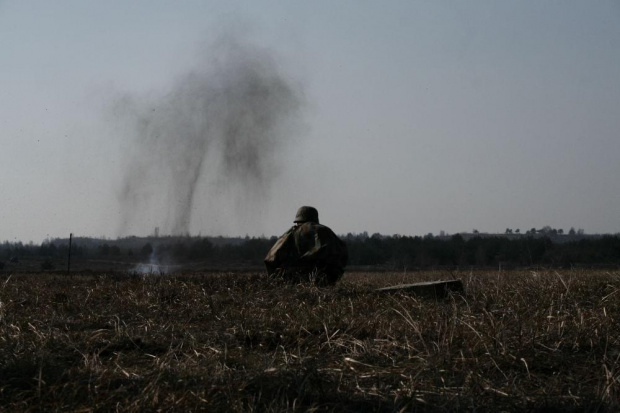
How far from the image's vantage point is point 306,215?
50.1ft

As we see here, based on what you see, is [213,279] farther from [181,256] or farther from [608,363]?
[181,256]

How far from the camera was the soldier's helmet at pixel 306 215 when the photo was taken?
15.2m

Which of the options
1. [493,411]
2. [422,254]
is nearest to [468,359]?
[493,411]

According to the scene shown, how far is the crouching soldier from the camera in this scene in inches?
547

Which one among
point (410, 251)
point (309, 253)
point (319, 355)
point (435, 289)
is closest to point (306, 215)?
point (309, 253)

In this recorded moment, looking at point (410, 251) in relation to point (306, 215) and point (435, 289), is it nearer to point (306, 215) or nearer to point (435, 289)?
point (306, 215)

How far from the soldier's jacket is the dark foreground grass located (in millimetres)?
4227

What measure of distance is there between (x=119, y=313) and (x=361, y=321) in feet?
9.56

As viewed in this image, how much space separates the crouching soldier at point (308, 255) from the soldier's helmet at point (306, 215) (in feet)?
1.53

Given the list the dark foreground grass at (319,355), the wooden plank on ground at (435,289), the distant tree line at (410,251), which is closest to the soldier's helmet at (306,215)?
the wooden plank on ground at (435,289)

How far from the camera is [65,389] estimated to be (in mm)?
4828

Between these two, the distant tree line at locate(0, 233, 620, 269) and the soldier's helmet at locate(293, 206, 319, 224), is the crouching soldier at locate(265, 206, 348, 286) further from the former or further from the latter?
the distant tree line at locate(0, 233, 620, 269)

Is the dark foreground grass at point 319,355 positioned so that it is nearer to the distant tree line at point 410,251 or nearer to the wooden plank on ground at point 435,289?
the wooden plank on ground at point 435,289

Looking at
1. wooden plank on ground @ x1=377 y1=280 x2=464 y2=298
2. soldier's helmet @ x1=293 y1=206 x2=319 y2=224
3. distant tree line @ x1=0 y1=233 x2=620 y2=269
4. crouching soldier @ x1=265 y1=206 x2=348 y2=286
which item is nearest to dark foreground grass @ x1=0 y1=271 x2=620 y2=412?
wooden plank on ground @ x1=377 y1=280 x2=464 y2=298
